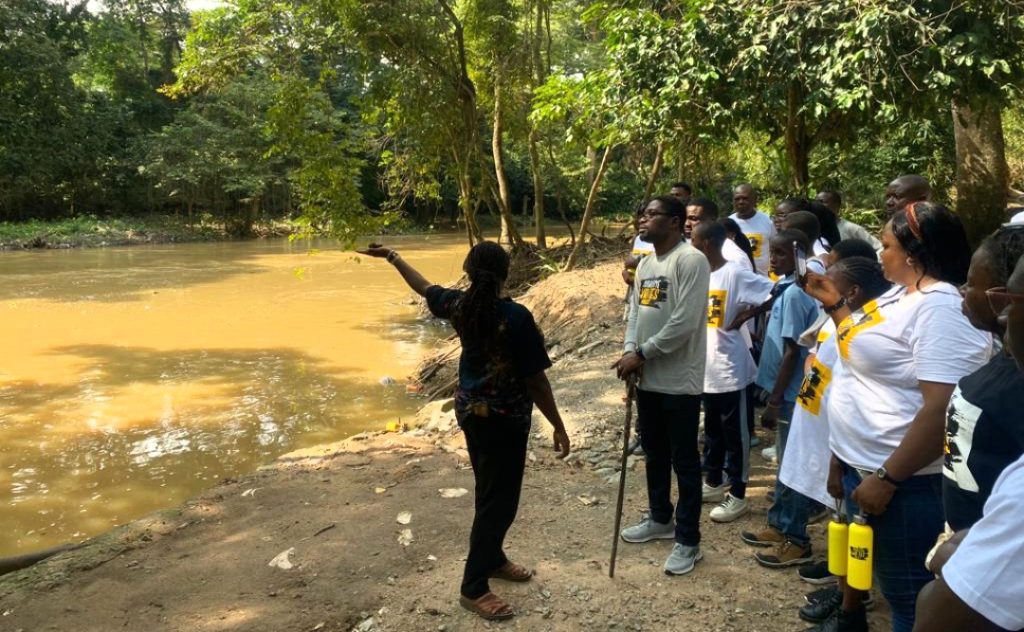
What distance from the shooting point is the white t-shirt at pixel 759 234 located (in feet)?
20.5

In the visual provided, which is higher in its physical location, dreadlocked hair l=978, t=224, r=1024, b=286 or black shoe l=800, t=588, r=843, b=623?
dreadlocked hair l=978, t=224, r=1024, b=286

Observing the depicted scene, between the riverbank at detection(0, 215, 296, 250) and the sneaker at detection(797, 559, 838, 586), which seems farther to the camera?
the riverbank at detection(0, 215, 296, 250)

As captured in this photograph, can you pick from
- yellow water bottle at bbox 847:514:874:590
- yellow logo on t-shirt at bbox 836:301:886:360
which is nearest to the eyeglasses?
yellow logo on t-shirt at bbox 836:301:886:360

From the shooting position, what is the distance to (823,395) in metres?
3.07

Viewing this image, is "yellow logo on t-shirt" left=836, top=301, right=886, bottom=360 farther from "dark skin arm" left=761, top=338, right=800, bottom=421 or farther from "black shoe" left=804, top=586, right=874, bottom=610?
"black shoe" left=804, top=586, right=874, bottom=610

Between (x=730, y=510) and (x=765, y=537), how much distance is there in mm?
384

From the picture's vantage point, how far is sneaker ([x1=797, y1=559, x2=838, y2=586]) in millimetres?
3477

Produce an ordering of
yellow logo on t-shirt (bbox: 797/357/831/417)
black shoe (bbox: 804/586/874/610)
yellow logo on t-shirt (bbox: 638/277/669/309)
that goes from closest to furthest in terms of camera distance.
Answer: yellow logo on t-shirt (bbox: 797/357/831/417), black shoe (bbox: 804/586/874/610), yellow logo on t-shirt (bbox: 638/277/669/309)

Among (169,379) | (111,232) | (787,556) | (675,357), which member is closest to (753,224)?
(675,357)

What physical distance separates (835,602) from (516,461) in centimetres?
153

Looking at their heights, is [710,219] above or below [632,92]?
below

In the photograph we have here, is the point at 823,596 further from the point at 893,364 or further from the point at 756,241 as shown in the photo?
the point at 756,241

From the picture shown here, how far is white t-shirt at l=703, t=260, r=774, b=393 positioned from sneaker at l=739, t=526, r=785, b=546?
2.69ft

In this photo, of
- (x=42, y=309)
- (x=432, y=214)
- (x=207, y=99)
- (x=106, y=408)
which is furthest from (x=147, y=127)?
(x=106, y=408)
